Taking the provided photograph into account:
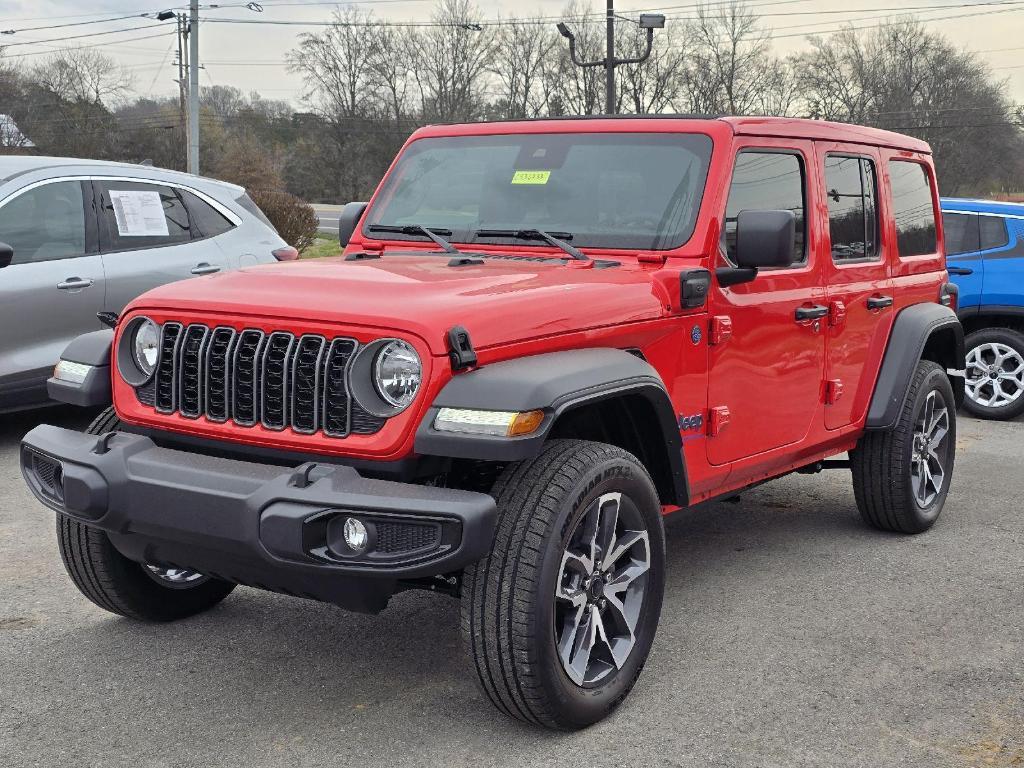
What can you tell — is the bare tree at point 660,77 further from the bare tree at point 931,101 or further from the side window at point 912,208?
the side window at point 912,208

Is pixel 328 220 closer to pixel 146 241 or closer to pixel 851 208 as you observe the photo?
pixel 146 241

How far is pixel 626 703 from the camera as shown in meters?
3.90

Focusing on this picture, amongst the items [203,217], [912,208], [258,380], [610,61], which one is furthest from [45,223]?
[610,61]

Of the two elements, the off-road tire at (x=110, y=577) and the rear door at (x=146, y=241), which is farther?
the rear door at (x=146, y=241)

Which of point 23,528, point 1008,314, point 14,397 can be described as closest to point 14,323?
point 14,397

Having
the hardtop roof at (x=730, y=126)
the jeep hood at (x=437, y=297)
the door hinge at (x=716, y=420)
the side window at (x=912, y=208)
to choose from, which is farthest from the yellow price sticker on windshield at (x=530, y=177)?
the side window at (x=912, y=208)

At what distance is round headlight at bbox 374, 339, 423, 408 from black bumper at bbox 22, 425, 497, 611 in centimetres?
25

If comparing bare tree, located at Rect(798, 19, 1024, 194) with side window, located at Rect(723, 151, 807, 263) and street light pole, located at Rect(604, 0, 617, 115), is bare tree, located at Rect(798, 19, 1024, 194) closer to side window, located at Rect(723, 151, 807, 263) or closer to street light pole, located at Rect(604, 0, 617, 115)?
street light pole, located at Rect(604, 0, 617, 115)

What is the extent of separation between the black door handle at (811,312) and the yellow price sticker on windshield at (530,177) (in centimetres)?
116

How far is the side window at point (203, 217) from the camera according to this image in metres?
8.57

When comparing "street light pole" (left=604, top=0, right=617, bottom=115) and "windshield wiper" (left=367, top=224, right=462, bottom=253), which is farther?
"street light pole" (left=604, top=0, right=617, bottom=115)

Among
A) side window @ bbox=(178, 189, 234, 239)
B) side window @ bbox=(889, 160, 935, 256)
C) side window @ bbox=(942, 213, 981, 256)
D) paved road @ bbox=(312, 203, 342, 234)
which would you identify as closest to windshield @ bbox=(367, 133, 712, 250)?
side window @ bbox=(889, 160, 935, 256)

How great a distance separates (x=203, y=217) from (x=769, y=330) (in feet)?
17.0

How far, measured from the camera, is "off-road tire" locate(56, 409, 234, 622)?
4.16m
